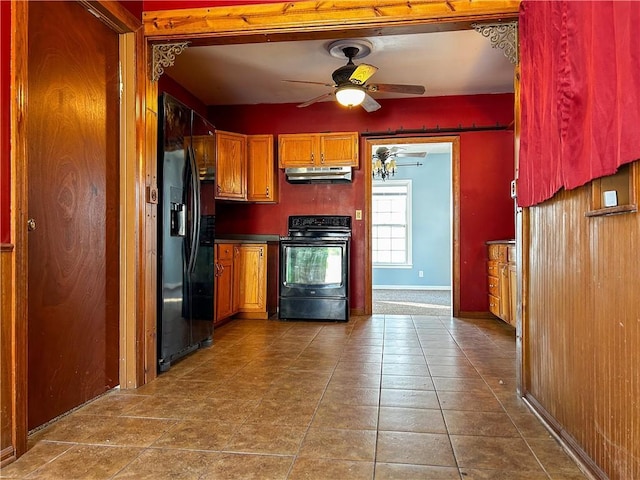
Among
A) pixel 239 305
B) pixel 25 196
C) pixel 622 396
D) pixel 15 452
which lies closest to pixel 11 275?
pixel 25 196

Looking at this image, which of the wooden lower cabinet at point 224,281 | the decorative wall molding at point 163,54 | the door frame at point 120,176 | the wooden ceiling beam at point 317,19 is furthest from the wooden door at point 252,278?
the wooden ceiling beam at point 317,19

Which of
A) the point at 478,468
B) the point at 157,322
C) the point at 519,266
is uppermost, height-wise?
the point at 519,266

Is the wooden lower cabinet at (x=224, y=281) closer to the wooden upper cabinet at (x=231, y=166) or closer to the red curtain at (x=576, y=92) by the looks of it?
the wooden upper cabinet at (x=231, y=166)

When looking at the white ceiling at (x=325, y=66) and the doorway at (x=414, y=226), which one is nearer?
the white ceiling at (x=325, y=66)

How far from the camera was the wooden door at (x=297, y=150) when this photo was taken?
191 inches

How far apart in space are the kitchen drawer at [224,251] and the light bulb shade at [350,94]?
1830 mm

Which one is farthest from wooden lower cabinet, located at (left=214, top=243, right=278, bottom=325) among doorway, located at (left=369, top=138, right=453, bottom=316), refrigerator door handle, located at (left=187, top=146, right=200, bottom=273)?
doorway, located at (left=369, top=138, right=453, bottom=316)

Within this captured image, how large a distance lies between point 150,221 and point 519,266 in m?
2.20

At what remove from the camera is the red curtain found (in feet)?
3.78

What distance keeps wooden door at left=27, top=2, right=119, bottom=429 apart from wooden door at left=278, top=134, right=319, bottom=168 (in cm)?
262

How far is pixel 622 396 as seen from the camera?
1270 millimetres

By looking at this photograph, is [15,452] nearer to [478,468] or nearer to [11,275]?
[11,275]

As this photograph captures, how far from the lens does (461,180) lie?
4.86m

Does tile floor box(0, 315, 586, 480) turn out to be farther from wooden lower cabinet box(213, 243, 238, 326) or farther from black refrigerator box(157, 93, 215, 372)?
wooden lower cabinet box(213, 243, 238, 326)
